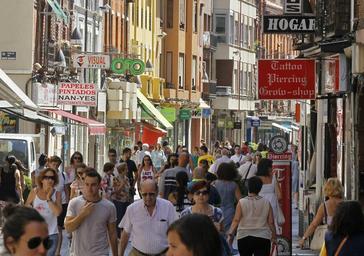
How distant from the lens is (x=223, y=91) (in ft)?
311

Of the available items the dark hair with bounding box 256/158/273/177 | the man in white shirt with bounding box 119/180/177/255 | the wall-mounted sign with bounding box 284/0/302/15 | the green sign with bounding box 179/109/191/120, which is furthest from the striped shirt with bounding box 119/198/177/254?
the green sign with bounding box 179/109/191/120

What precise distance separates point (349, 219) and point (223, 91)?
275 ft

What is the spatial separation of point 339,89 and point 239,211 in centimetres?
921

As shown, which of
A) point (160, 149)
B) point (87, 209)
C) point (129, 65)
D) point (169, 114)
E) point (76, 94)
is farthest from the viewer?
point (169, 114)

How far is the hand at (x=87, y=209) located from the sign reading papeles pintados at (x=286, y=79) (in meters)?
10.7

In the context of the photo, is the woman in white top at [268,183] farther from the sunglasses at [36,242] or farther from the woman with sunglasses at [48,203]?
the sunglasses at [36,242]

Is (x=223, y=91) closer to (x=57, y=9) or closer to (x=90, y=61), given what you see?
(x=90, y=61)

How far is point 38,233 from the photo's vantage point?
7.42 metres

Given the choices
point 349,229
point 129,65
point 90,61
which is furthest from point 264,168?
point 129,65

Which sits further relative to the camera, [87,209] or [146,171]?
[146,171]

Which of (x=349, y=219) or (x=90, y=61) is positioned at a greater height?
(x=90, y=61)

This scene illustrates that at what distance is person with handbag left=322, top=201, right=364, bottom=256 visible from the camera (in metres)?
11.2

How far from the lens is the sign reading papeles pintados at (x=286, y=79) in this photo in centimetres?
2539

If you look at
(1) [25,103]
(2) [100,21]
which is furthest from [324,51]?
(2) [100,21]
